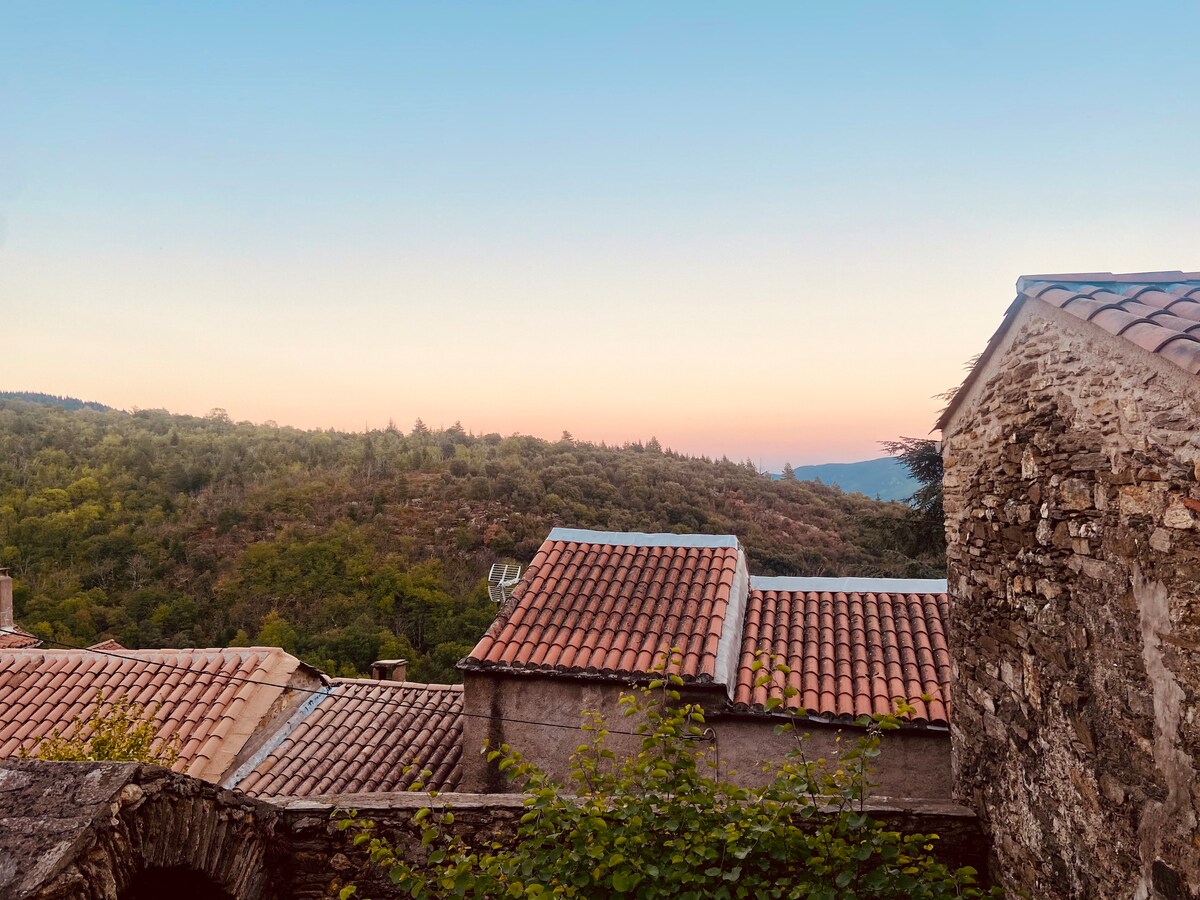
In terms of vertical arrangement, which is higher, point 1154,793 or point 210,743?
point 1154,793

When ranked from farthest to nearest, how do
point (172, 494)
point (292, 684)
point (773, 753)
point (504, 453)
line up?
point (504, 453) < point (172, 494) < point (292, 684) < point (773, 753)

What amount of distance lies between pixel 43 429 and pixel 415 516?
29.5 metres

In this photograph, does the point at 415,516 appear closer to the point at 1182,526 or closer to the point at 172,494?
the point at 172,494

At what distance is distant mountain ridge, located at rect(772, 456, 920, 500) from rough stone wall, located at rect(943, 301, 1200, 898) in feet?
79.6

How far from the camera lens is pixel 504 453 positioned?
42.0 m

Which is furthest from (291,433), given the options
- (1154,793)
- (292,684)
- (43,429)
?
(1154,793)

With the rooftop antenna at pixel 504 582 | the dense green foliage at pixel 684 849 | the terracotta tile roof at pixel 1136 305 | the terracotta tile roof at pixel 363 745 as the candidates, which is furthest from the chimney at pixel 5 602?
the terracotta tile roof at pixel 1136 305

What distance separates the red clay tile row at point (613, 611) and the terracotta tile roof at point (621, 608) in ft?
0.03

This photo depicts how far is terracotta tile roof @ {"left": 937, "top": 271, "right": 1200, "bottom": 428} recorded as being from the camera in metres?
2.41

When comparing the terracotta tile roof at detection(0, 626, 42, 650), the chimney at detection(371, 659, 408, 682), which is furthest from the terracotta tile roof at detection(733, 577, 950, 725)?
the terracotta tile roof at detection(0, 626, 42, 650)

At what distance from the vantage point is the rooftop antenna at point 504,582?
393 inches

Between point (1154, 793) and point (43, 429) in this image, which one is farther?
point (43, 429)

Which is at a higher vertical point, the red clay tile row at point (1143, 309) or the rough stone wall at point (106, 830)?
the red clay tile row at point (1143, 309)

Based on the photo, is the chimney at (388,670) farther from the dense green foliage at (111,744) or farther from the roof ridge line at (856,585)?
the roof ridge line at (856,585)
